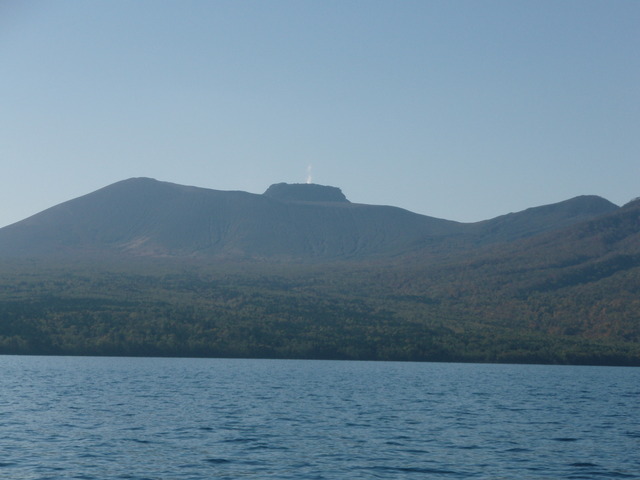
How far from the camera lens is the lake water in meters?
38.9

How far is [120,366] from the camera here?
12612 cm

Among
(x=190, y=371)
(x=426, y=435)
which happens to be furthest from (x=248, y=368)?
(x=426, y=435)

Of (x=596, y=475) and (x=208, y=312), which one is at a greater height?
(x=208, y=312)

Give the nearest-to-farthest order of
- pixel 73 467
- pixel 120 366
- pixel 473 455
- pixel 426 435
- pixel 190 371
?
1. pixel 73 467
2. pixel 473 455
3. pixel 426 435
4. pixel 190 371
5. pixel 120 366

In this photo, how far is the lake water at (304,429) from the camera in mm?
38875

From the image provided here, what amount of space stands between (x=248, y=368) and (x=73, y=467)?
9236 cm

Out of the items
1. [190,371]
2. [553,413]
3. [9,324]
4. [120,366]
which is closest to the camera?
[553,413]

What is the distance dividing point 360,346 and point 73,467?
129m

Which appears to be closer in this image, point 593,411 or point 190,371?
point 593,411

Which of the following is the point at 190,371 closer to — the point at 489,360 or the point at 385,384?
the point at 385,384

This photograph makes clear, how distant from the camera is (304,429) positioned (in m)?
53.2

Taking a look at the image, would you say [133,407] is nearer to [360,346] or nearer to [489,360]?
[360,346]

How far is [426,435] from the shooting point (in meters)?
51.8

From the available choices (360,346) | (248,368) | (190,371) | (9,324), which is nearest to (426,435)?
(190,371)
